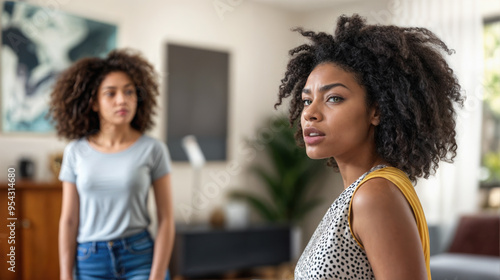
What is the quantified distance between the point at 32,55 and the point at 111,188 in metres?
2.88

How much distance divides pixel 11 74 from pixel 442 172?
3.79 meters

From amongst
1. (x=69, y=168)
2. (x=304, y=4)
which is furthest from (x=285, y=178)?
(x=69, y=168)

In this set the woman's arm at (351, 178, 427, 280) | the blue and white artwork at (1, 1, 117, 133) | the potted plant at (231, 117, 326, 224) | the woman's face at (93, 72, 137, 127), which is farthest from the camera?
Answer: the potted plant at (231, 117, 326, 224)

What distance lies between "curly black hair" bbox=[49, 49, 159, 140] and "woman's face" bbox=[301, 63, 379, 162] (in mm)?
1152

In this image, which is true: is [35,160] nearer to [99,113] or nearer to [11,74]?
[11,74]

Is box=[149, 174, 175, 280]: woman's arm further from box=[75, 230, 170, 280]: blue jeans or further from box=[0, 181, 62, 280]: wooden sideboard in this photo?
box=[0, 181, 62, 280]: wooden sideboard

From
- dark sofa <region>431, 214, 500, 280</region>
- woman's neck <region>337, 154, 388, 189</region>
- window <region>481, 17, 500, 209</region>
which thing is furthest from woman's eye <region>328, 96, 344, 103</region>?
window <region>481, 17, 500, 209</region>

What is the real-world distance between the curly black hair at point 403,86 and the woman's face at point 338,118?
Answer: 0.02m

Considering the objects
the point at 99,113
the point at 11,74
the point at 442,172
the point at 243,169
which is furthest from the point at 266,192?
the point at 99,113

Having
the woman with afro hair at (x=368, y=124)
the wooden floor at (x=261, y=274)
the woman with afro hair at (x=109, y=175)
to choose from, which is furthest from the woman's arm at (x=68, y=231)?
the wooden floor at (x=261, y=274)

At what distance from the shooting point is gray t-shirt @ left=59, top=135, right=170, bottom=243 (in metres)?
1.85

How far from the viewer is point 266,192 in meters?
6.27

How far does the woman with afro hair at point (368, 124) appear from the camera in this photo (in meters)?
0.92

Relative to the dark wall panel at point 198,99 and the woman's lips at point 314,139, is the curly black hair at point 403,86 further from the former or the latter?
the dark wall panel at point 198,99
